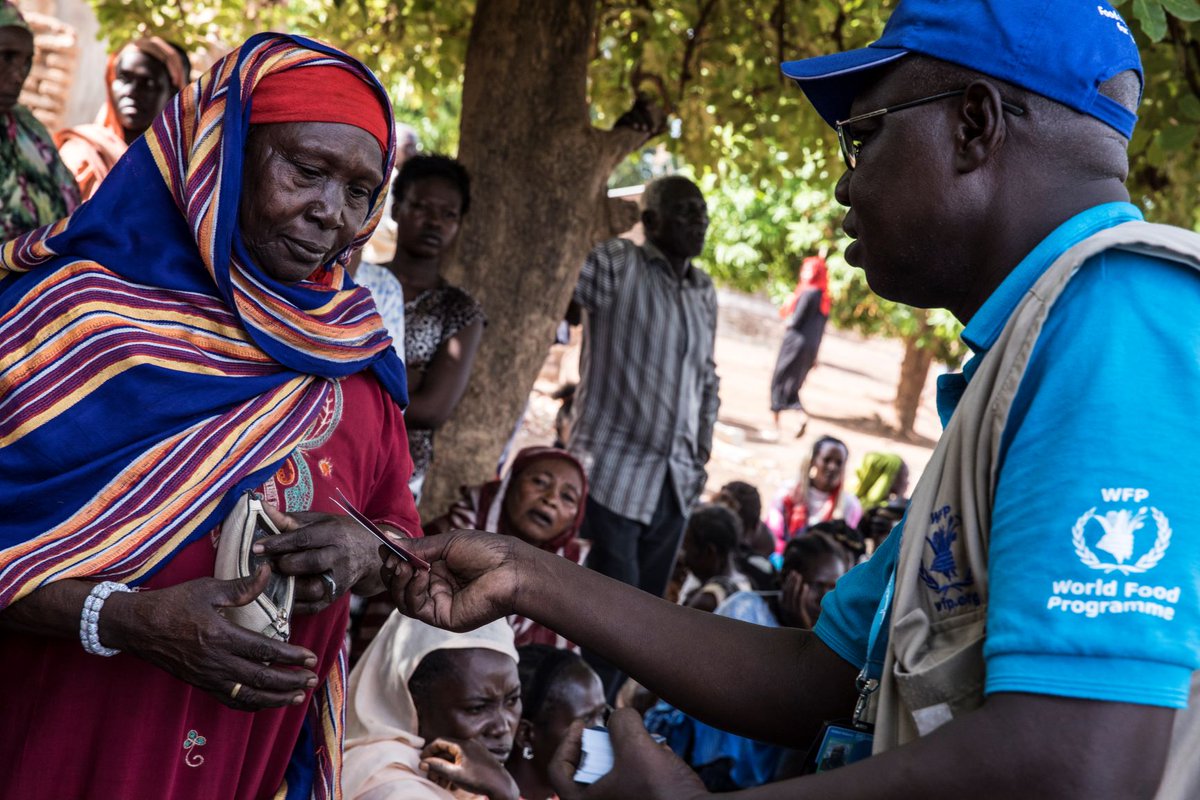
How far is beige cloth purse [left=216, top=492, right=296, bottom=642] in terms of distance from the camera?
6.64 feet

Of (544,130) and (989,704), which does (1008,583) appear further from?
(544,130)

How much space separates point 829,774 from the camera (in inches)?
50.4

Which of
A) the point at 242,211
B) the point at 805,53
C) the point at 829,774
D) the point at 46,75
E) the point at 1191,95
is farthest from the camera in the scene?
the point at 46,75

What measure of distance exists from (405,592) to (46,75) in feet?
33.0

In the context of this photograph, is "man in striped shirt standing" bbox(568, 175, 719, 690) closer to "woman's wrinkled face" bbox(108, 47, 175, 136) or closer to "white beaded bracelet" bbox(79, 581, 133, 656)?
"woman's wrinkled face" bbox(108, 47, 175, 136)

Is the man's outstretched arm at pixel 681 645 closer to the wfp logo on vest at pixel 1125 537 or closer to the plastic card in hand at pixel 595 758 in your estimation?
the plastic card in hand at pixel 595 758

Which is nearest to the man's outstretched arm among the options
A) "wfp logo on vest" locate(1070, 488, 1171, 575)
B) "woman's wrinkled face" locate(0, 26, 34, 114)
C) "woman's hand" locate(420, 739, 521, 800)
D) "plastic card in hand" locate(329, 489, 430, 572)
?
"plastic card in hand" locate(329, 489, 430, 572)

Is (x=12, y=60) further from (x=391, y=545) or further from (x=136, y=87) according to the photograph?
(x=391, y=545)

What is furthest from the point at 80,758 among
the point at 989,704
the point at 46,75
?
the point at 46,75

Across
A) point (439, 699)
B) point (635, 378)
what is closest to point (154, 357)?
point (439, 699)

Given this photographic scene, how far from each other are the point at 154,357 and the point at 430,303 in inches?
A: 97.3

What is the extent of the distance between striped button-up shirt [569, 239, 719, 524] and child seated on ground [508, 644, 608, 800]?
1.80 m

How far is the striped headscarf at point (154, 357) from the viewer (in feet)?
6.86

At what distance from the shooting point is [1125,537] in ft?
3.61
